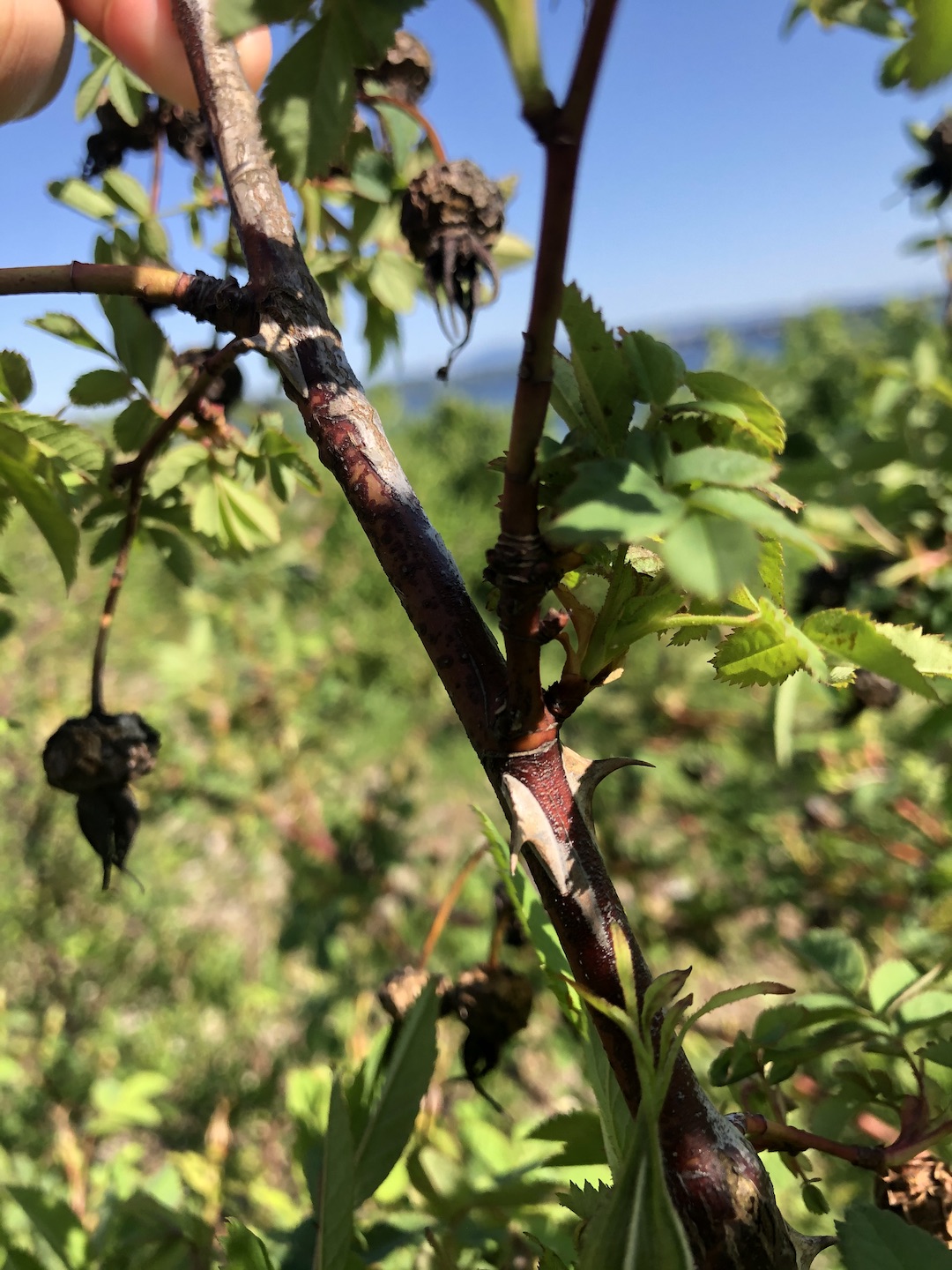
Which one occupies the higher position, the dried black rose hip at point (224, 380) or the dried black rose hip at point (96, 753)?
the dried black rose hip at point (224, 380)

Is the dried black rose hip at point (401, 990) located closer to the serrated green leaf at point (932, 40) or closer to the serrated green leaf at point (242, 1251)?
the serrated green leaf at point (242, 1251)

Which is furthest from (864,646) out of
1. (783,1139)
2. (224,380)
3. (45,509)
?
(224,380)

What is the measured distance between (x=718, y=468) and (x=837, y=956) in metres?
0.49

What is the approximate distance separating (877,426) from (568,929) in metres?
1.31

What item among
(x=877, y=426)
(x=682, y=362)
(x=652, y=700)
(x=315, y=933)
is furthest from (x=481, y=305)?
(x=652, y=700)

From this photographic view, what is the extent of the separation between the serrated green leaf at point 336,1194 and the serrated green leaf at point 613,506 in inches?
14.1

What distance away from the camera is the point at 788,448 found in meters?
1.10

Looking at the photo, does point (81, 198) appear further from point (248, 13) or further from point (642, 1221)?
point (642, 1221)

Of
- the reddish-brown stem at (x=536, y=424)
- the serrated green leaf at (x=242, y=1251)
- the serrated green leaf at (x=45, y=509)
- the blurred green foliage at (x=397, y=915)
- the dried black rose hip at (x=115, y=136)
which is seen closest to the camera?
the reddish-brown stem at (x=536, y=424)

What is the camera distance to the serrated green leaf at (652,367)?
32 centimetres

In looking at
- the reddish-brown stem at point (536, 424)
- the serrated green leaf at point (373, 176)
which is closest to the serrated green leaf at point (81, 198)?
the serrated green leaf at point (373, 176)

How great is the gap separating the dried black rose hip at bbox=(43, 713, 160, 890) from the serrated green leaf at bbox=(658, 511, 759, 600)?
534mm

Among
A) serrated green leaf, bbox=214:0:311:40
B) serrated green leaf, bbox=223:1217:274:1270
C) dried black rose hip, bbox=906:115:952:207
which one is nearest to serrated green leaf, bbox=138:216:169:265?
serrated green leaf, bbox=214:0:311:40

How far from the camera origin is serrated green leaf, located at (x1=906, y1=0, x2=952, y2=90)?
0.84ft
